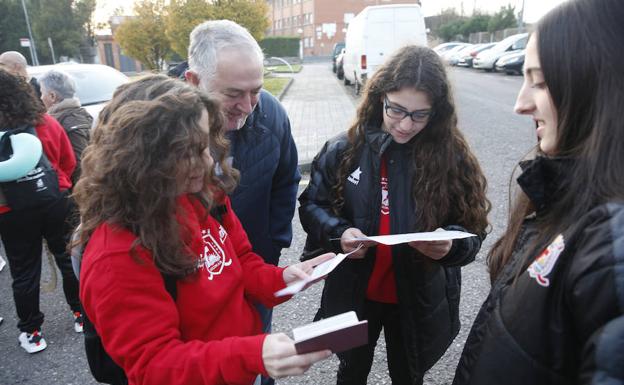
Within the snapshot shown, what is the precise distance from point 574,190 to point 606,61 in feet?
0.91

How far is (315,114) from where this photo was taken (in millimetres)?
10516

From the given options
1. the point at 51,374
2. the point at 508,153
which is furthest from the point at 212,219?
the point at 508,153

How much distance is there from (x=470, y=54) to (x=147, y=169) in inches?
1077

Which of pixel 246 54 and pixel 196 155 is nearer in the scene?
pixel 196 155

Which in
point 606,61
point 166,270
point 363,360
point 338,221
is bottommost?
point 363,360

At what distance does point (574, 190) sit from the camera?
939mm

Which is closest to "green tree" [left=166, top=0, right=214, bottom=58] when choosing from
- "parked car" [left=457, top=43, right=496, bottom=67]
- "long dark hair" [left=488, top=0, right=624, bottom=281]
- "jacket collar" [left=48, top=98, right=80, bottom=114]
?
"jacket collar" [left=48, top=98, right=80, bottom=114]

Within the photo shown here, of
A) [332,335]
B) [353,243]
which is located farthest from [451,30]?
[332,335]

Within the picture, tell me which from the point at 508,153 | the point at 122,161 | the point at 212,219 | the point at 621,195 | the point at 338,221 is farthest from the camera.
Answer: the point at 508,153

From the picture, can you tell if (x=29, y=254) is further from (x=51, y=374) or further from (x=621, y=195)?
(x=621, y=195)

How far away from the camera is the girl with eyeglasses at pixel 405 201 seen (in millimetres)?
1791

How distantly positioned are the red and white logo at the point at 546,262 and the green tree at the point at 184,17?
56.2ft

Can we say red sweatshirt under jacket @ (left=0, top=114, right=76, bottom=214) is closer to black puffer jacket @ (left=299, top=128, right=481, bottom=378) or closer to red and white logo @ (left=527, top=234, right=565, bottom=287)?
black puffer jacket @ (left=299, top=128, right=481, bottom=378)

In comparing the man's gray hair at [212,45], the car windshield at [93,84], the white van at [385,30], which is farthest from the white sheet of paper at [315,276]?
the white van at [385,30]
